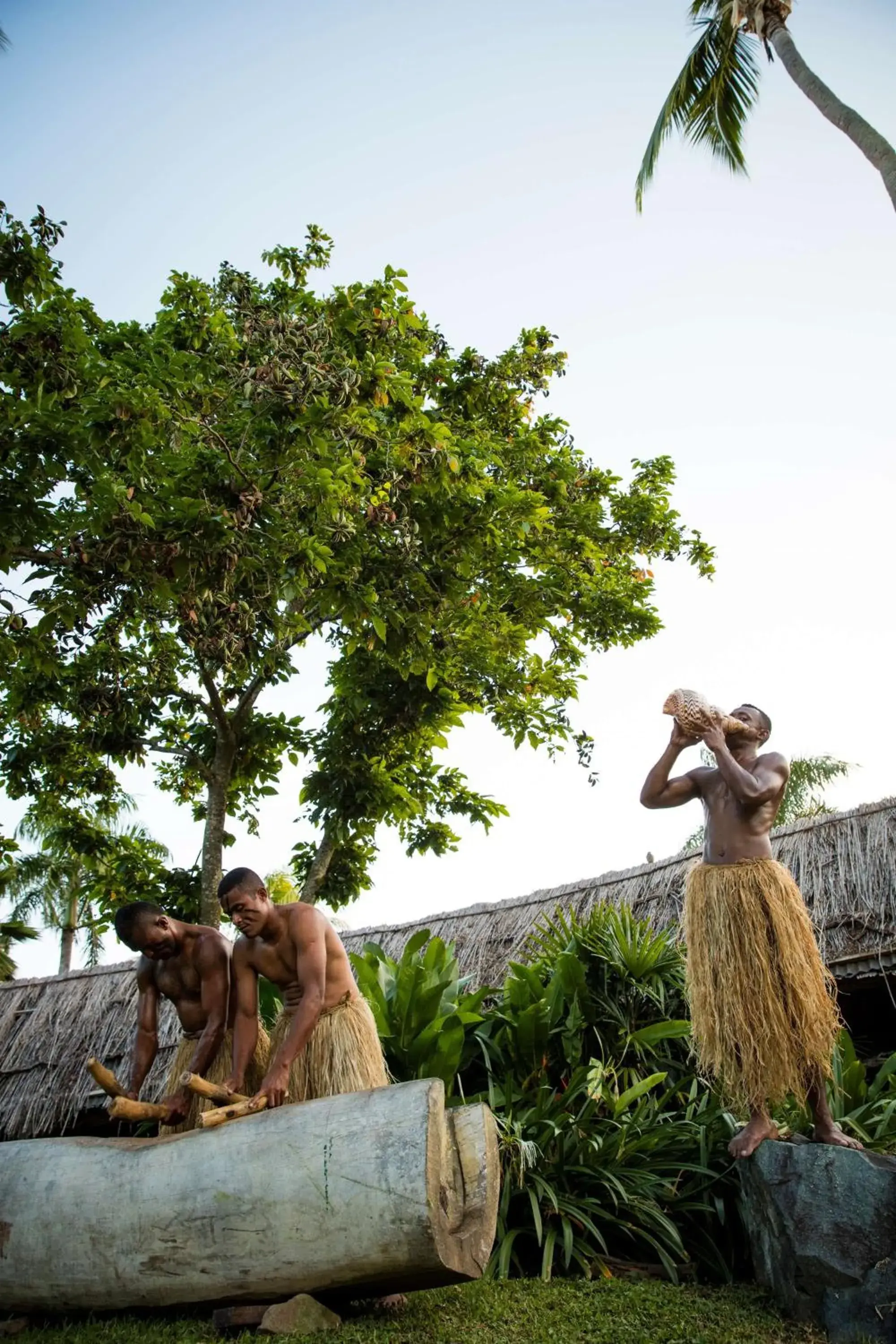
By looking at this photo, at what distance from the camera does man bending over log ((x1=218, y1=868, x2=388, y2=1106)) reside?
12.1ft

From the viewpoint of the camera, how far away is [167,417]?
4402mm

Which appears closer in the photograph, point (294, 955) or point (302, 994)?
point (302, 994)

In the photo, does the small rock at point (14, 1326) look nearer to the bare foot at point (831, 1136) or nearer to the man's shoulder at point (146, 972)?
the man's shoulder at point (146, 972)

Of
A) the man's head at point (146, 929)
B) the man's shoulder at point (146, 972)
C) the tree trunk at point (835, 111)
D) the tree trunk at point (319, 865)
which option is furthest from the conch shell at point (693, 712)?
the tree trunk at point (319, 865)

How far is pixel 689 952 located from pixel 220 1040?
72.0 inches

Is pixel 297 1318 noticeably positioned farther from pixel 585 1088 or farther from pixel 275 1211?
pixel 585 1088

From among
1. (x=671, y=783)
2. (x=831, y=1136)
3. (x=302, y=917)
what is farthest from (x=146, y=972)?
(x=831, y=1136)

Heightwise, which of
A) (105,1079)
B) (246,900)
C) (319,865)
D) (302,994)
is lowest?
(105,1079)

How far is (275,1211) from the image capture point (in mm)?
3109

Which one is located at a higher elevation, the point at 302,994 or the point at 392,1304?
the point at 302,994

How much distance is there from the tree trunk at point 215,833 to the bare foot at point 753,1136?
462 centimetres

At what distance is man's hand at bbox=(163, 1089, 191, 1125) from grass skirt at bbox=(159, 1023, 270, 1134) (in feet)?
0.08

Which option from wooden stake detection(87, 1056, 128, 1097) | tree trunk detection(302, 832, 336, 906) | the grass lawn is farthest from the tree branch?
the grass lawn

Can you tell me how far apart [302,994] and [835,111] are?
23.4 feet
